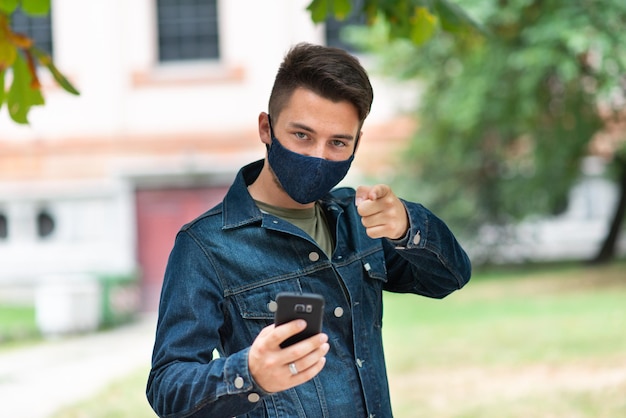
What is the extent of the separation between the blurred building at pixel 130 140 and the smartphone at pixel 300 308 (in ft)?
59.2

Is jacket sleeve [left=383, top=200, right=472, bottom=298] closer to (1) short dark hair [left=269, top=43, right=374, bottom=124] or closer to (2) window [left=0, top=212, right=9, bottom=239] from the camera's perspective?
(1) short dark hair [left=269, top=43, right=374, bottom=124]

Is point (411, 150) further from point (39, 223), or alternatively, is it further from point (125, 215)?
point (39, 223)

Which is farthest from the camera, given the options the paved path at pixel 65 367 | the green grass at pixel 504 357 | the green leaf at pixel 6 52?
the paved path at pixel 65 367

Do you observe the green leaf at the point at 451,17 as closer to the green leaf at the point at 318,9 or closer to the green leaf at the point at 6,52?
the green leaf at the point at 318,9

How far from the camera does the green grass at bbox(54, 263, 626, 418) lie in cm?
905

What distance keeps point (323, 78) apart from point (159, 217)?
18360 mm

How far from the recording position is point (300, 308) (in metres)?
2.01

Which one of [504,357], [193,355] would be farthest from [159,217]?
[193,355]

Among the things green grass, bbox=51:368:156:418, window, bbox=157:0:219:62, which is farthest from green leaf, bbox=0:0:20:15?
window, bbox=157:0:219:62

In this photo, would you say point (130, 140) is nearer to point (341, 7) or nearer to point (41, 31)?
point (41, 31)

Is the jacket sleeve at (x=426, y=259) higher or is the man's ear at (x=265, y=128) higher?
the man's ear at (x=265, y=128)

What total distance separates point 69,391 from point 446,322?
551 centimetres

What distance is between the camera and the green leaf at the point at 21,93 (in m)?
3.55

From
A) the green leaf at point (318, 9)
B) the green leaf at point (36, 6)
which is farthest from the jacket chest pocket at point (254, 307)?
the green leaf at point (318, 9)
